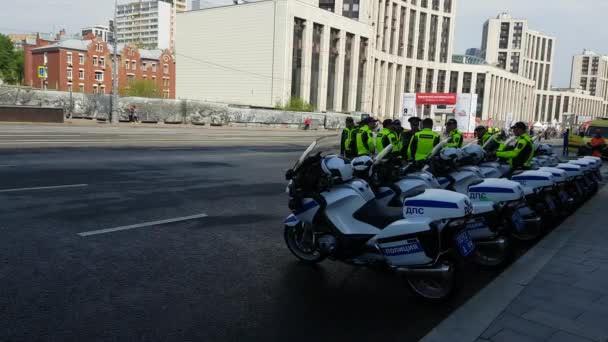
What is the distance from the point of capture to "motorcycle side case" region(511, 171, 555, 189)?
7.31 metres

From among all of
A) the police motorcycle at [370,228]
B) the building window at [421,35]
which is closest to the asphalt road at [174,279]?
the police motorcycle at [370,228]

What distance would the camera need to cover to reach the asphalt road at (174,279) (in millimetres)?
3834

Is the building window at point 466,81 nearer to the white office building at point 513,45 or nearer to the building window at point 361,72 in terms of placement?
the building window at point 361,72

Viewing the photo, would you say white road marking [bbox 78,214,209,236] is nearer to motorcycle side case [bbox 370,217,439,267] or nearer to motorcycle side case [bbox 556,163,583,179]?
motorcycle side case [bbox 370,217,439,267]

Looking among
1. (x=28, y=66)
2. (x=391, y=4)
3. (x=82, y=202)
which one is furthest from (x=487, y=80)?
(x=82, y=202)

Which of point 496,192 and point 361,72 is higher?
point 361,72

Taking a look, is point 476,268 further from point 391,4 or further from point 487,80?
point 487,80

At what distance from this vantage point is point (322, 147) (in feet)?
19.4

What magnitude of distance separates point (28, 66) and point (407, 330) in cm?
9865

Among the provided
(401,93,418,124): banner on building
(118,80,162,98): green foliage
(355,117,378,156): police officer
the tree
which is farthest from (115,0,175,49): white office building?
(355,117,378,156): police officer

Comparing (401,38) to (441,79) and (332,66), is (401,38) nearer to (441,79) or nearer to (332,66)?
(441,79)

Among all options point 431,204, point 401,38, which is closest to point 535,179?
point 431,204

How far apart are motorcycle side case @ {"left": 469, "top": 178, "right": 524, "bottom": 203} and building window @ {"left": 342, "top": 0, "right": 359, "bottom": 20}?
239ft

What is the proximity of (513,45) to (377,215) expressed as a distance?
153m
